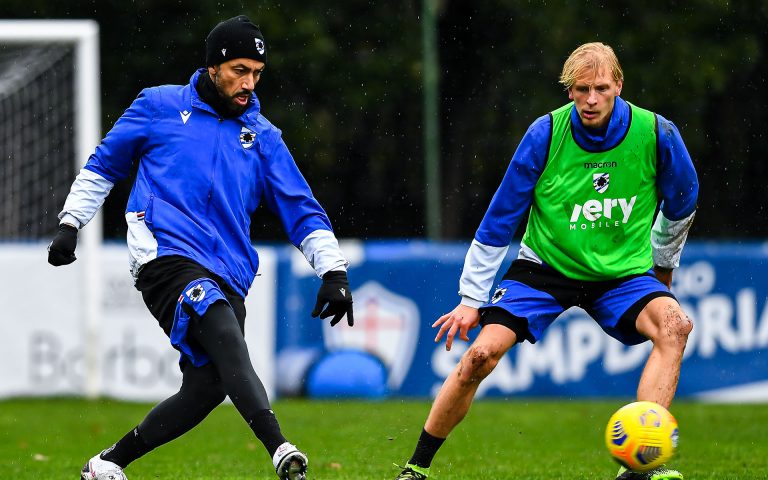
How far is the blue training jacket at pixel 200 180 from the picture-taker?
5902 millimetres

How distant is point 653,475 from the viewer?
602cm

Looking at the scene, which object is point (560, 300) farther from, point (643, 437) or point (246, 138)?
point (246, 138)

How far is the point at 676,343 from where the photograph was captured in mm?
6039

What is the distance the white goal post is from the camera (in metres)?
12.5

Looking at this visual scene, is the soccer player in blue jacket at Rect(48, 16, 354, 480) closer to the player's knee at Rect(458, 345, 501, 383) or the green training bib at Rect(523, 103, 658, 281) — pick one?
the player's knee at Rect(458, 345, 501, 383)

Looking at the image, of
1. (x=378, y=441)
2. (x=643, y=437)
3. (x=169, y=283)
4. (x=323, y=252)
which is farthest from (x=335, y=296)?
(x=378, y=441)

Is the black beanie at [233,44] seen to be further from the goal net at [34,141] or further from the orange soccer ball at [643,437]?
the goal net at [34,141]

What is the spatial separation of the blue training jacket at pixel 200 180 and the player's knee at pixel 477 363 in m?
0.86

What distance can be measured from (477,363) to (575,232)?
30.2 inches

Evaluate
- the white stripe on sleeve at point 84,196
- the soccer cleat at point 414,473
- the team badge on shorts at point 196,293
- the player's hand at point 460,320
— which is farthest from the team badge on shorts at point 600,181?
the white stripe on sleeve at point 84,196

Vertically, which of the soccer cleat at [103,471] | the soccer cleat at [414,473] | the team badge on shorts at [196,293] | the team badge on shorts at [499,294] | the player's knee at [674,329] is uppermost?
the team badge on shorts at [196,293]

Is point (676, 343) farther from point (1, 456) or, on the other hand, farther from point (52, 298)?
point (52, 298)

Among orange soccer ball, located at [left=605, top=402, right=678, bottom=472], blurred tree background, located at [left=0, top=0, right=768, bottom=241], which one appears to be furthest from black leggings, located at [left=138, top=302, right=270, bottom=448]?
blurred tree background, located at [left=0, top=0, right=768, bottom=241]

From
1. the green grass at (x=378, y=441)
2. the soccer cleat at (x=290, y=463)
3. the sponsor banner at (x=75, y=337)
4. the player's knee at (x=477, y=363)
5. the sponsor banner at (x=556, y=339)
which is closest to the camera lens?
the soccer cleat at (x=290, y=463)
